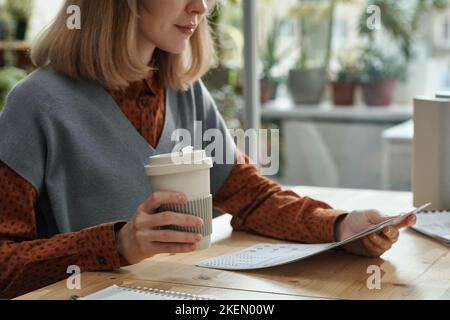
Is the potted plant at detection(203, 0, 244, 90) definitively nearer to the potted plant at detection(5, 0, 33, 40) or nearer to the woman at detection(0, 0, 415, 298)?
the potted plant at detection(5, 0, 33, 40)

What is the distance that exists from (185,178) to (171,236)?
0.09 m

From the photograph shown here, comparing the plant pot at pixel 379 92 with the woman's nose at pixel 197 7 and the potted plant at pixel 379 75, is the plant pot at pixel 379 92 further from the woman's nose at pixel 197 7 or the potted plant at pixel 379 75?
the woman's nose at pixel 197 7

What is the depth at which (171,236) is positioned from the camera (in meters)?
1.07

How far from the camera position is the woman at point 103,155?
1.21 metres

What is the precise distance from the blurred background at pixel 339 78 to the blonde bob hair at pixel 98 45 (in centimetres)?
175

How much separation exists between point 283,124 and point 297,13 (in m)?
0.55

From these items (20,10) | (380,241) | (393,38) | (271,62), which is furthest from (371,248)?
(20,10)

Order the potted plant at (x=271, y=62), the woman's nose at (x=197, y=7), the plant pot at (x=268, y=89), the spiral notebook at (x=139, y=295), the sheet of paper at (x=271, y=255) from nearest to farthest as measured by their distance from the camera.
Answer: the spiral notebook at (x=139, y=295), the sheet of paper at (x=271, y=255), the woman's nose at (x=197, y=7), the potted plant at (x=271, y=62), the plant pot at (x=268, y=89)

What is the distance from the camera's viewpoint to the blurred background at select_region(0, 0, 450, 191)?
323 centimetres

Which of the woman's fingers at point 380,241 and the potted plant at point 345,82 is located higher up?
the potted plant at point 345,82

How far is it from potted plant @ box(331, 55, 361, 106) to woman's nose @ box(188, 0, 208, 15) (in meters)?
2.10

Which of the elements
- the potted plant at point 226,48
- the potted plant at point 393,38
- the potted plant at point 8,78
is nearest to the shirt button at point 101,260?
the potted plant at point 226,48

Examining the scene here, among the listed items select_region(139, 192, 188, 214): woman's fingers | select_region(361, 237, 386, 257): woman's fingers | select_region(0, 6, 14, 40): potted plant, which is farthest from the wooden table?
select_region(0, 6, 14, 40): potted plant
